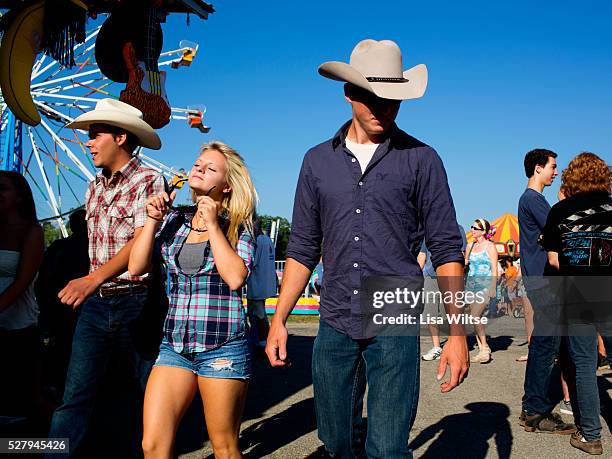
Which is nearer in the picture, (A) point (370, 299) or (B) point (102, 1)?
(A) point (370, 299)

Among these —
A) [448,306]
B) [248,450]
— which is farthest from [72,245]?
[448,306]

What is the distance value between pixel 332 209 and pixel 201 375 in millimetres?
1002

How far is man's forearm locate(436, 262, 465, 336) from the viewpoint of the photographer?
2.49 meters

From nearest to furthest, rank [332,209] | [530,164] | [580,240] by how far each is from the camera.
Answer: [332,209] < [580,240] < [530,164]

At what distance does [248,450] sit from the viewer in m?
4.64

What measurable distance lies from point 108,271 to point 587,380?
341cm

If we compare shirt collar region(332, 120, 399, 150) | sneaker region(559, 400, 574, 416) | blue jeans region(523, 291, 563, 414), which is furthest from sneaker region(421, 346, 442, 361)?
shirt collar region(332, 120, 399, 150)

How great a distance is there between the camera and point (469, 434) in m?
5.07

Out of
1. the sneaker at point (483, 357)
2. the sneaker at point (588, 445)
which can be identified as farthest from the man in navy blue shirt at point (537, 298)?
the sneaker at point (483, 357)

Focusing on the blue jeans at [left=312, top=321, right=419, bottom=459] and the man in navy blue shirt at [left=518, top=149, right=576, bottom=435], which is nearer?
the blue jeans at [left=312, top=321, right=419, bottom=459]

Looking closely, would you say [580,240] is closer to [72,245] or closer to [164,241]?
[164,241]

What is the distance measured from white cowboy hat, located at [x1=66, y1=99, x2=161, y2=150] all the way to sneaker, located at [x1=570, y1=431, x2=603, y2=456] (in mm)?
3680

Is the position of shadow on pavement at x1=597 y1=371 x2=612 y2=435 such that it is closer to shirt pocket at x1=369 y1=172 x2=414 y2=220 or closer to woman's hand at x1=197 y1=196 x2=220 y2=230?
shirt pocket at x1=369 y1=172 x2=414 y2=220

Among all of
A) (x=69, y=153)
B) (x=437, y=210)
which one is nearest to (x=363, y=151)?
(x=437, y=210)
